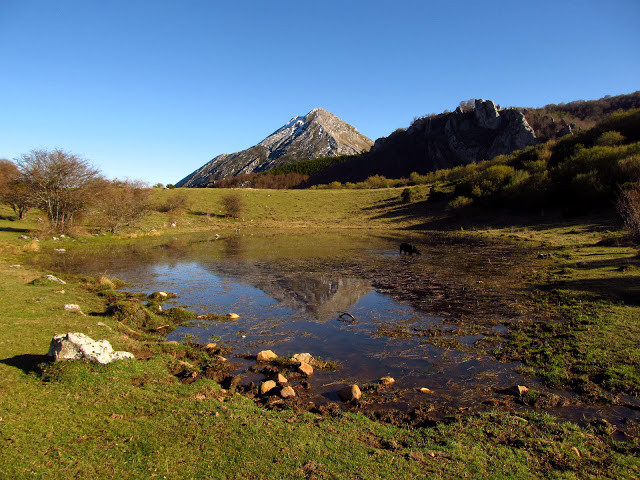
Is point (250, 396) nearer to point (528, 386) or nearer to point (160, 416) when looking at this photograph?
point (160, 416)

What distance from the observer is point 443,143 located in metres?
136

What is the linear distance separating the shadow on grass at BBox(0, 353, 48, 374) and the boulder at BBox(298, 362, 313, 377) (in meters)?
5.05

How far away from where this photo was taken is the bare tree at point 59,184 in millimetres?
31250

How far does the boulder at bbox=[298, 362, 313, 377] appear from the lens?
8.01 meters

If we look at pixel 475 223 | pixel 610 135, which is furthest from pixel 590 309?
pixel 610 135

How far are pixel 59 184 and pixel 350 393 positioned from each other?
118 ft

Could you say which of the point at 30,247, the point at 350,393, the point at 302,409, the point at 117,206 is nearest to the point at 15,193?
the point at 117,206

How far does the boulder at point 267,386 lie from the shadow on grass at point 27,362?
412 centimetres

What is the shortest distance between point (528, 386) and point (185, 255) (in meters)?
25.8

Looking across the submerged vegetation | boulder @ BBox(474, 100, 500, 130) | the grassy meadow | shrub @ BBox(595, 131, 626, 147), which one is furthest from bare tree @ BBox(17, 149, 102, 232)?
boulder @ BBox(474, 100, 500, 130)

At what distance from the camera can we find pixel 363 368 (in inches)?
332

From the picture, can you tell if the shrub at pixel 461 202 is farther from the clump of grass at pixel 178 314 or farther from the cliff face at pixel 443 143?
the cliff face at pixel 443 143

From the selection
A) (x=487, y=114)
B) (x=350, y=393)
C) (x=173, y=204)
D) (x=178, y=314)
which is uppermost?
(x=487, y=114)

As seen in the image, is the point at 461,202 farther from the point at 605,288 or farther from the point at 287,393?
the point at 287,393
